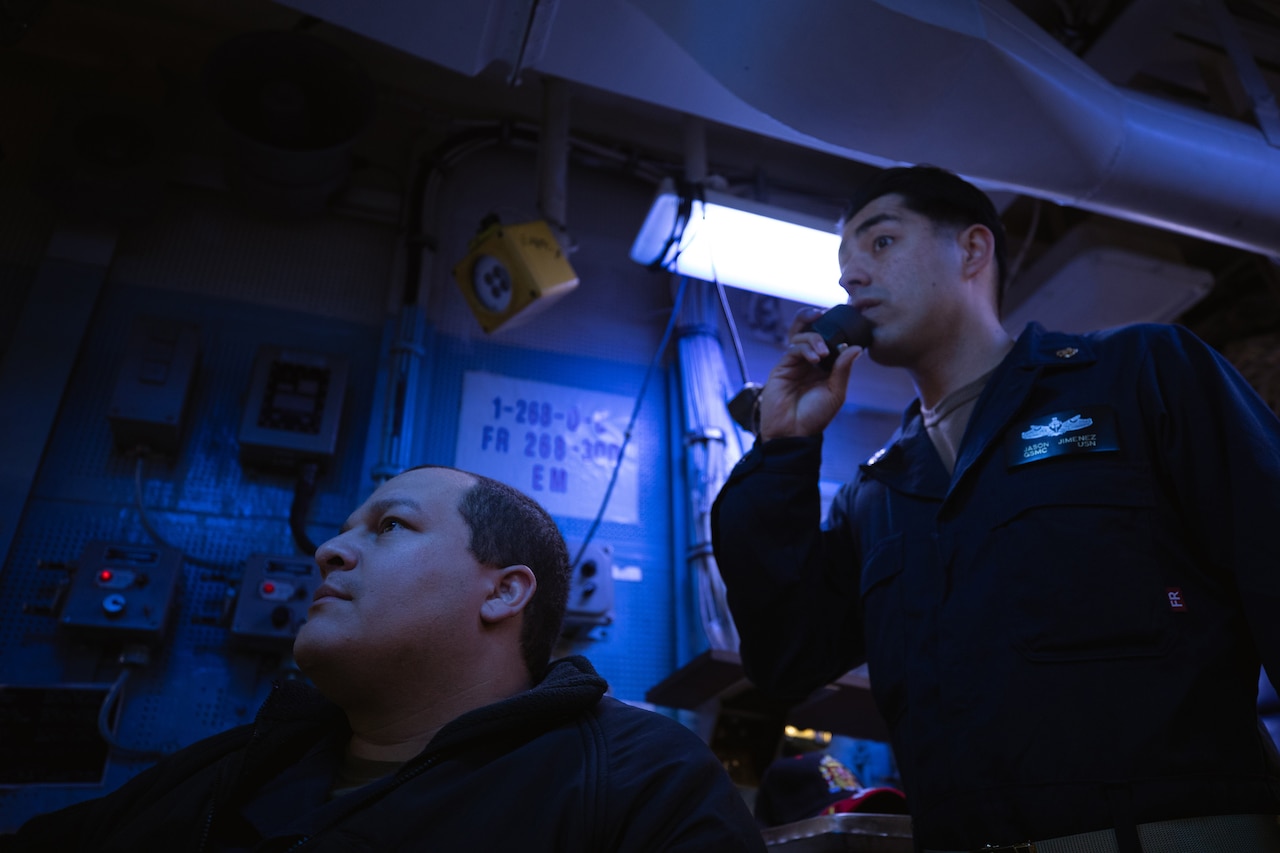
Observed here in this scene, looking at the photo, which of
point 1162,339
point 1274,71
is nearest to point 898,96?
point 1162,339

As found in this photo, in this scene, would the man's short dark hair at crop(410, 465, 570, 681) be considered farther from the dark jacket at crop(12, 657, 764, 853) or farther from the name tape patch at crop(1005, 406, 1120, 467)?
the name tape patch at crop(1005, 406, 1120, 467)

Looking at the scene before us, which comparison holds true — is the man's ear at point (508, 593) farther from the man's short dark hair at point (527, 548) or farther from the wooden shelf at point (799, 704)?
the wooden shelf at point (799, 704)

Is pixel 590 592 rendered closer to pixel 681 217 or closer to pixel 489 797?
pixel 681 217

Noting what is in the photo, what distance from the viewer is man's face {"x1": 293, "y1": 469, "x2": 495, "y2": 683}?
140 centimetres

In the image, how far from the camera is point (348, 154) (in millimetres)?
3568

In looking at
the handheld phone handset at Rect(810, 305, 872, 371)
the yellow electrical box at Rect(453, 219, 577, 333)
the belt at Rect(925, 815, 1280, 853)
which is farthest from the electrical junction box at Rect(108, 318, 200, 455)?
the belt at Rect(925, 815, 1280, 853)

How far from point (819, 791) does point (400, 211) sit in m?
2.85

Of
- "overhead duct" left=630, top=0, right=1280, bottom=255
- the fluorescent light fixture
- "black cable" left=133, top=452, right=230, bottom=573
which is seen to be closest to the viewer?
"overhead duct" left=630, top=0, right=1280, bottom=255

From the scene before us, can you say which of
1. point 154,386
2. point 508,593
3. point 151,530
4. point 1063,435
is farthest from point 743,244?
point 151,530

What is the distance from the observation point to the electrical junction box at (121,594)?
2727 mm

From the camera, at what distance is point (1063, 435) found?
153 cm

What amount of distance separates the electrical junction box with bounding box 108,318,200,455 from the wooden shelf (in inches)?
75.7

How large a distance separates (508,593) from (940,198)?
131 cm

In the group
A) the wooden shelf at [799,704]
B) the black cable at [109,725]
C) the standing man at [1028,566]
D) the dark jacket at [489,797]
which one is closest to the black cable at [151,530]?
the black cable at [109,725]
